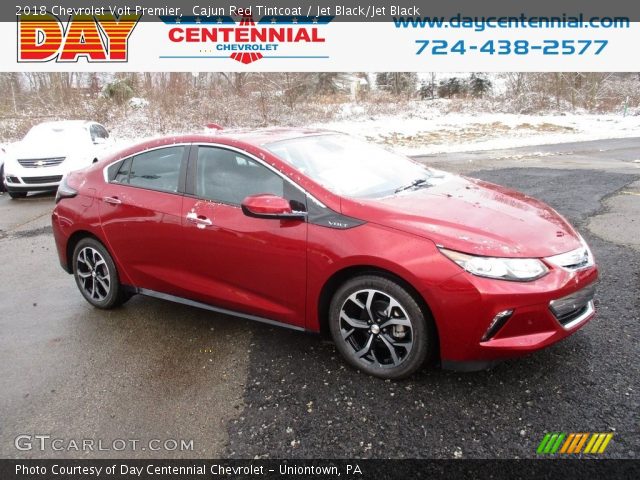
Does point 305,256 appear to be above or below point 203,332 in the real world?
above

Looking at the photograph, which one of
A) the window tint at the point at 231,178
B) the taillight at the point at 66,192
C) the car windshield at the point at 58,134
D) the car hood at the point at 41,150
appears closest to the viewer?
the window tint at the point at 231,178

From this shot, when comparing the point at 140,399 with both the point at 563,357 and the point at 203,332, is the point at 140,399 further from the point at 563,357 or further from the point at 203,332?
the point at 563,357

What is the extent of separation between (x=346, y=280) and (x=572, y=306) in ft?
4.30

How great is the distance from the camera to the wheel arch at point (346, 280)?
9.26ft

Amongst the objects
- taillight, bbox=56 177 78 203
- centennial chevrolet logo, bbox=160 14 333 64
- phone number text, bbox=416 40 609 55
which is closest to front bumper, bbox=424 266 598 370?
taillight, bbox=56 177 78 203

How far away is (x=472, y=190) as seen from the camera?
11.8 feet

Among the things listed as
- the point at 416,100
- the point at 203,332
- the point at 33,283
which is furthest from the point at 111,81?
the point at 203,332

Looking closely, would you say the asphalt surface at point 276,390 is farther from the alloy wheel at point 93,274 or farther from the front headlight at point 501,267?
the front headlight at point 501,267

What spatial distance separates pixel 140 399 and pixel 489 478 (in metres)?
2.06

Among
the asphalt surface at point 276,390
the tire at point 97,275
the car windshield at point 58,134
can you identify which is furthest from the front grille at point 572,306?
the car windshield at point 58,134

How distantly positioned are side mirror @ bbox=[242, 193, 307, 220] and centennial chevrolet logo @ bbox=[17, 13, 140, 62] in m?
17.9

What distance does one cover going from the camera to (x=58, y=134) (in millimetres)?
12008

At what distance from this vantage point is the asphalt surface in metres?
2.55

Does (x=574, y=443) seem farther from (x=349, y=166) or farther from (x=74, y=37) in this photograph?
(x=74, y=37)
